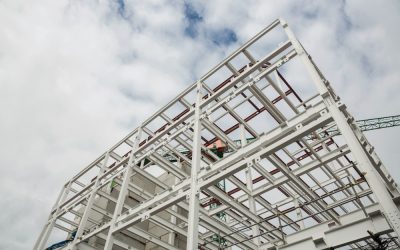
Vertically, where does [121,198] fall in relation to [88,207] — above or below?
below

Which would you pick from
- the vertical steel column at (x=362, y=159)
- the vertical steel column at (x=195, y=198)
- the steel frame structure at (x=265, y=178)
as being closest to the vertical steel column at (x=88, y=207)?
the steel frame structure at (x=265, y=178)

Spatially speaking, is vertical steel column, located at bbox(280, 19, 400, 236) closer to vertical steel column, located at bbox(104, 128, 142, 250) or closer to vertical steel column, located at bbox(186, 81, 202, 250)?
vertical steel column, located at bbox(186, 81, 202, 250)

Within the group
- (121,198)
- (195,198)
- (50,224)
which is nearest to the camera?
(195,198)

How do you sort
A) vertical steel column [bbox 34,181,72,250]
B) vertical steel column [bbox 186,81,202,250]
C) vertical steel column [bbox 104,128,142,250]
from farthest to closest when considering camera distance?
1. vertical steel column [bbox 34,181,72,250]
2. vertical steel column [bbox 104,128,142,250]
3. vertical steel column [bbox 186,81,202,250]

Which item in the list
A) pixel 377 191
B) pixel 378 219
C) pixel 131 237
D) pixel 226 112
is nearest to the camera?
pixel 377 191

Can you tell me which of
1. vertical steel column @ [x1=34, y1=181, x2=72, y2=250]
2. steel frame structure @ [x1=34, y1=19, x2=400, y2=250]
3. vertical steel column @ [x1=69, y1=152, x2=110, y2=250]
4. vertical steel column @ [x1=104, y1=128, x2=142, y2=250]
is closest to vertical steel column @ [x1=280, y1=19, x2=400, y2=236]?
steel frame structure @ [x1=34, y1=19, x2=400, y2=250]

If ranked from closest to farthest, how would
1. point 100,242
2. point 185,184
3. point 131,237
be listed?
point 185,184 < point 100,242 < point 131,237

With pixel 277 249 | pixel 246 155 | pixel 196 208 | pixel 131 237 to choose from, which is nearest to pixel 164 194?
pixel 196 208

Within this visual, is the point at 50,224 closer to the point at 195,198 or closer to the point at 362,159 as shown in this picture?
the point at 195,198

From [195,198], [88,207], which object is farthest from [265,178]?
[88,207]

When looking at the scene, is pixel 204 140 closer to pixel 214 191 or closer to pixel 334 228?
pixel 214 191

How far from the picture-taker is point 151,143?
12.9 metres

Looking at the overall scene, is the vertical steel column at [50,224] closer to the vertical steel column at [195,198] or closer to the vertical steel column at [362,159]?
the vertical steel column at [195,198]

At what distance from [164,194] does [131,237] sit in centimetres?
721
